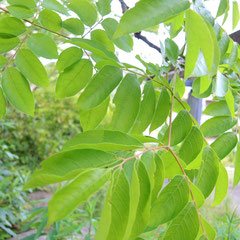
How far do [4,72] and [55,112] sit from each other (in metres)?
3.38

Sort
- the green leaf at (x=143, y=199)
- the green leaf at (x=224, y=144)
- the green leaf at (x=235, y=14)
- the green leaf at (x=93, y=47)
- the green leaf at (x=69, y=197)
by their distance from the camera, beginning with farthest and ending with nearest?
1. the green leaf at (x=235, y=14)
2. the green leaf at (x=224, y=144)
3. the green leaf at (x=93, y=47)
4. the green leaf at (x=143, y=199)
5. the green leaf at (x=69, y=197)

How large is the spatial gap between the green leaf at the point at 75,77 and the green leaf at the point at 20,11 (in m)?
0.12

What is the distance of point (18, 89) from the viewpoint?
742 mm

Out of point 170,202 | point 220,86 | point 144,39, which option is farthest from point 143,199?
point 144,39

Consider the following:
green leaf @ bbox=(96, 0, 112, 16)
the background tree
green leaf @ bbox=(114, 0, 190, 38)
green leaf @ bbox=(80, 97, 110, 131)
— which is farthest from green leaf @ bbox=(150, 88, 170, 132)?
green leaf @ bbox=(114, 0, 190, 38)

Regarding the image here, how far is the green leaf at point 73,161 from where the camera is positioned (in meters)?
0.43

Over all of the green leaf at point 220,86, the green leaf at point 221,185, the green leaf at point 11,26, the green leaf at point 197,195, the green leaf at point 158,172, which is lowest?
the green leaf at point 221,185

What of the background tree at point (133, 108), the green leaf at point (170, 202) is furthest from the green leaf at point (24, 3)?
the green leaf at point (170, 202)

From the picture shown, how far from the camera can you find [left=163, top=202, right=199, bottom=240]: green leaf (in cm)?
49

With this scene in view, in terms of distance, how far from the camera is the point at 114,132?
491 mm

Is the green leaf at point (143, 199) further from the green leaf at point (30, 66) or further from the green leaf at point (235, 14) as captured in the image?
the green leaf at point (235, 14)

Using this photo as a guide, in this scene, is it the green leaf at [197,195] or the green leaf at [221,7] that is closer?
the green leaf at [197,195]

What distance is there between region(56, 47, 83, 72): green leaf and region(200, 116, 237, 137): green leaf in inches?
10.8

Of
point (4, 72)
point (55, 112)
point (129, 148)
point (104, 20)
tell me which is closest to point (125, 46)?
point (104, 20)
